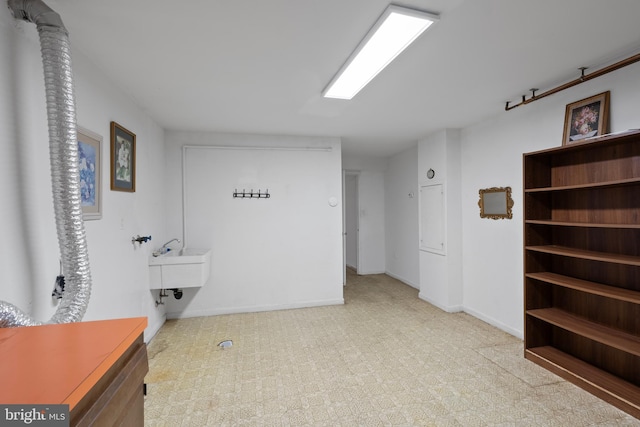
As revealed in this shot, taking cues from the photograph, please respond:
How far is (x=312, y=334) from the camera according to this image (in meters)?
3.54

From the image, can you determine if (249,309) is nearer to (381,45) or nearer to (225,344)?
(225,344)

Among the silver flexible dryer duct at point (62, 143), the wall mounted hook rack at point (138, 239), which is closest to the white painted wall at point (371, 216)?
the wall mounted hook rack at point (138, 239)

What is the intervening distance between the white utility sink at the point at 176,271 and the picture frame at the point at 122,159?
899 mm

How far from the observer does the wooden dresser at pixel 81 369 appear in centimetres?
66

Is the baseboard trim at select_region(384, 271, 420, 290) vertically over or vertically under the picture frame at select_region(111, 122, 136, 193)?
under

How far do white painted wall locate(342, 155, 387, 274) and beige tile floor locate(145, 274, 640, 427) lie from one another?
102 inches

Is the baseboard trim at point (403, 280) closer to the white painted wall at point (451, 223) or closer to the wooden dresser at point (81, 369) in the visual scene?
the white painted wall at point (451, 223)

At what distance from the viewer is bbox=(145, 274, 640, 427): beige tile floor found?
6.94 feet

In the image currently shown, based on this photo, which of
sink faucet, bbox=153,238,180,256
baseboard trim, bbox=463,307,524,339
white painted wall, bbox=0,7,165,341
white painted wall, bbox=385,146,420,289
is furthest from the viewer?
white painted wall, bbox=385,146,420,289

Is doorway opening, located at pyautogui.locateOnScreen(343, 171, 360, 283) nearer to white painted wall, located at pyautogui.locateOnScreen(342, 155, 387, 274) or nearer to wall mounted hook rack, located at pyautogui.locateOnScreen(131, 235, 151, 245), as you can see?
white painted wall, located at pyautogui.locateOnScreen(342, 155, 387, 274)

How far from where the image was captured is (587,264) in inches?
104

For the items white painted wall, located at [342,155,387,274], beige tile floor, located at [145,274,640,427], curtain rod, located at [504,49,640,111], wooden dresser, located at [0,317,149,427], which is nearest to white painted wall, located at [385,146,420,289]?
white painted wall, located at [342,155,387,274]

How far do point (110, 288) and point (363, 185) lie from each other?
494cm

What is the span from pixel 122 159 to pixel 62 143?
1.37 m
